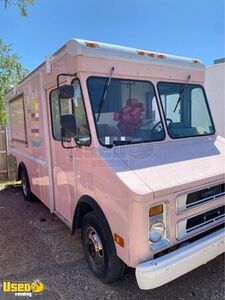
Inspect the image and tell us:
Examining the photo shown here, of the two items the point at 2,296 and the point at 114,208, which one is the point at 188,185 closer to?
the point at 114,208

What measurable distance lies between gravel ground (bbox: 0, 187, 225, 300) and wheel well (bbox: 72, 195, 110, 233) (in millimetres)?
574

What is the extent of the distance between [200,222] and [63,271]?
1.79 metres

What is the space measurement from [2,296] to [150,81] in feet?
10.0

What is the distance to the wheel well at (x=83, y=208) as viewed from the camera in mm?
2840

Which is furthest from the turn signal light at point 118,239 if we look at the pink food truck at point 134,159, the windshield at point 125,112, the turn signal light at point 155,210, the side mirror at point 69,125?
the side mirror at point 69,125

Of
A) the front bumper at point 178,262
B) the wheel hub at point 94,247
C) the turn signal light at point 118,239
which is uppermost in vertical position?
the turn signal light at point 118,239

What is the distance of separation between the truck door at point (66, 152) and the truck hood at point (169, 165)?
0.56 meters

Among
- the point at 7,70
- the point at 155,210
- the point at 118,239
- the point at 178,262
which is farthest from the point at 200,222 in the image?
the point at 7,70

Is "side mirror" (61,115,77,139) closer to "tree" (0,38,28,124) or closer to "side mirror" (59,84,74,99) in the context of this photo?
"side mirror" (59,84,74,99)

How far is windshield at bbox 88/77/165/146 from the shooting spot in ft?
9.66

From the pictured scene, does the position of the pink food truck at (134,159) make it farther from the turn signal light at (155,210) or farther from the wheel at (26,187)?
the wheel at (26,187)

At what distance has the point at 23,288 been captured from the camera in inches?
119

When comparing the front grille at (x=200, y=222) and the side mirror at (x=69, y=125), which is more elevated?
the side mirror at (x=69, y=125)

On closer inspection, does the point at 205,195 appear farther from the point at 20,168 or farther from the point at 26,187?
the point at 20,168
